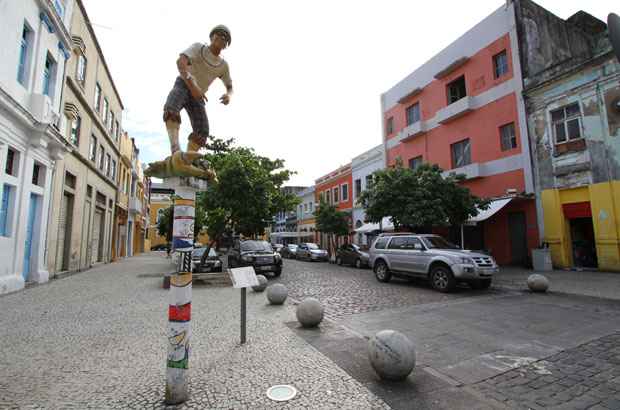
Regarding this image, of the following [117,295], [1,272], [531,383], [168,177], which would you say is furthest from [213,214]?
[531,383]

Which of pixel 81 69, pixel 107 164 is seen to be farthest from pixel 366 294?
pixel 107 164

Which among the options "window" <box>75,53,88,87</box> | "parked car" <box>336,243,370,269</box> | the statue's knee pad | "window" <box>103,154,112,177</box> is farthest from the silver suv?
"window" <box>103,154,112,177</box>

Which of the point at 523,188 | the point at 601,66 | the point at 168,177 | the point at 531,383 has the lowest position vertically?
the point at 531,383

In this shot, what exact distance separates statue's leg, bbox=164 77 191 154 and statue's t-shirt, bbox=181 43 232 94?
0.19 metres

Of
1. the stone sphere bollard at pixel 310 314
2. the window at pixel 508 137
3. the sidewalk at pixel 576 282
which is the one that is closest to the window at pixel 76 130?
the stone sphere bollard at pixel 310 314

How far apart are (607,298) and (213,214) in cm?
1359

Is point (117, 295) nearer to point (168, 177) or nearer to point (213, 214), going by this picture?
point (213, 214)

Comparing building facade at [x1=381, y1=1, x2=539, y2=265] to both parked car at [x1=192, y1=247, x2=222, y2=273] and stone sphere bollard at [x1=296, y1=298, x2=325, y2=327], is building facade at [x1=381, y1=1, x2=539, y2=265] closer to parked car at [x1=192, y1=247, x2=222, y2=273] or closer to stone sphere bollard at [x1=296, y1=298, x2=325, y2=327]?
parked car at [x1=192, y1=247, x2=222, y2=273]

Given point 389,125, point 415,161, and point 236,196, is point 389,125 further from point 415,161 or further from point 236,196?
point 236,196

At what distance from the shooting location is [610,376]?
3.81 m

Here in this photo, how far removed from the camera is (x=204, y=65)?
3.22 meters

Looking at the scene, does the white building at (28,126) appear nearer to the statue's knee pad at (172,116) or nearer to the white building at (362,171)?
the statue's knee pad at (172,116)

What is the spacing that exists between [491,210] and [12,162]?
18.9 meters

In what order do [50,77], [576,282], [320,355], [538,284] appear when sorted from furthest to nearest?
1. [50,77]
2. [576,282]
3. [538,284]
4. [320,355]
